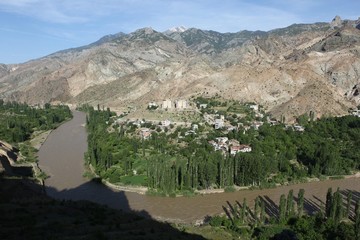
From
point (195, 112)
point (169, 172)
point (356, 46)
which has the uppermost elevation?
point (356, 46)

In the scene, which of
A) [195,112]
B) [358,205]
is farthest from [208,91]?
[358,205]

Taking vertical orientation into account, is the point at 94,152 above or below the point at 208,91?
below

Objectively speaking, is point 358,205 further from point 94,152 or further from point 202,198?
point 94,152

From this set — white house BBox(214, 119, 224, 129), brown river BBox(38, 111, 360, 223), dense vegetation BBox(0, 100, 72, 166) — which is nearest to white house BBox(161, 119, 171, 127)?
white house BBox(214, 119, 224, 129)

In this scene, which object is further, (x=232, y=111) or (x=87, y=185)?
(x=232, y=111)

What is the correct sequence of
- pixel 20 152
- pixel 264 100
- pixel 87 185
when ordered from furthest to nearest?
pixel 264 100, pixel 20 152, pixel 87 185

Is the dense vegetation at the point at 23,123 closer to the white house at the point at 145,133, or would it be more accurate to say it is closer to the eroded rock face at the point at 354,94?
the white house at the point at 145,133

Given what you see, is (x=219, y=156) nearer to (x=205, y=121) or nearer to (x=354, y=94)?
(x=205, y=121)
